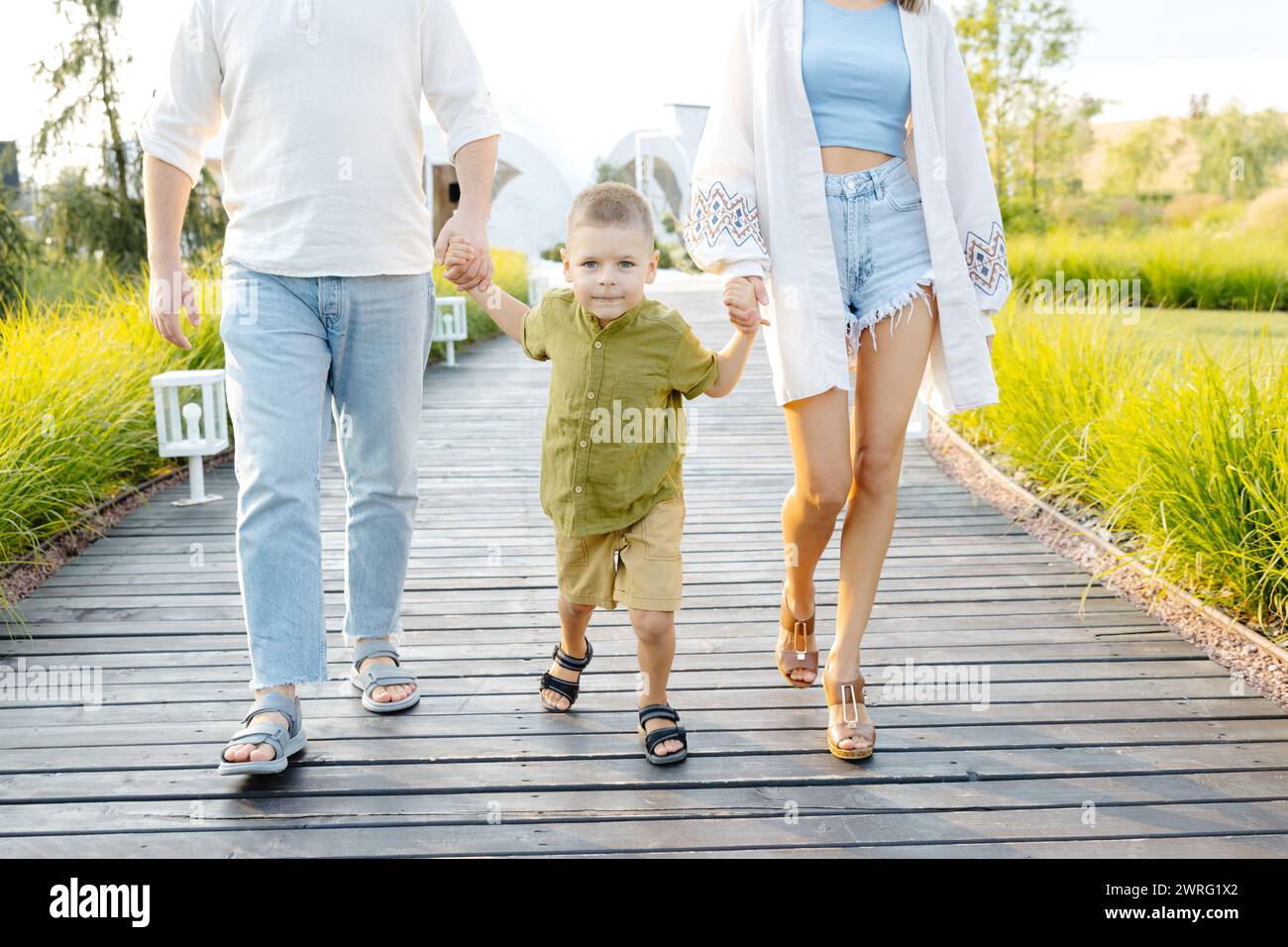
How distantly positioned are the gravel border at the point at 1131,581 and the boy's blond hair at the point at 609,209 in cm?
194

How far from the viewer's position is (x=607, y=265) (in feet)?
8.13

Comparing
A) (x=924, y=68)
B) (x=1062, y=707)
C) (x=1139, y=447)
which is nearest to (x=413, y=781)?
(x=1062, y=707)

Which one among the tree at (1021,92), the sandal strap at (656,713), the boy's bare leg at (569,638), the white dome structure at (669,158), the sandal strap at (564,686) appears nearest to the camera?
the sandal strap at (656,713)

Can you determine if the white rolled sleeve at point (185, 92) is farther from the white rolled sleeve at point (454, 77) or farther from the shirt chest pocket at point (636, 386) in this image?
the shirt chest pocket at point (636, 386)

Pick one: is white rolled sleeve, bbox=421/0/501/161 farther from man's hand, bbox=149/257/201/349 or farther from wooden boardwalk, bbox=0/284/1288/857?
wooden boardwalk, bbox=0/284/1288/857

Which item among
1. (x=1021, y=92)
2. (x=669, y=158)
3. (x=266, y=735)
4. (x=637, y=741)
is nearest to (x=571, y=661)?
(x=637, y=741)

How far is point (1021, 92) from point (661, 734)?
65.7ft

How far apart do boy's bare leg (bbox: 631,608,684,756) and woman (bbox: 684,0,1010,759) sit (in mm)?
384

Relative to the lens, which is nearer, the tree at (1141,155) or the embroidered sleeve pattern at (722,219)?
the embroidered sleeve pattern at (722,219)

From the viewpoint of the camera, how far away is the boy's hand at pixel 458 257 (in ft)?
8.26

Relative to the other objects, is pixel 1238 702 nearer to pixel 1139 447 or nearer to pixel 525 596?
pixel 1139 447

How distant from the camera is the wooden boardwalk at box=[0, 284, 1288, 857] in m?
2.31

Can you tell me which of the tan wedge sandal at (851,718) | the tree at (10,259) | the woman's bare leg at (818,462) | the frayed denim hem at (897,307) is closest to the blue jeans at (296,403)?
the woman's bare leg at (818,462)

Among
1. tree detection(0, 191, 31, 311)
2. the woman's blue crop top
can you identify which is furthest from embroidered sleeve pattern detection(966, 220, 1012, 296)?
tree detection(0, 191, 31, 311)
